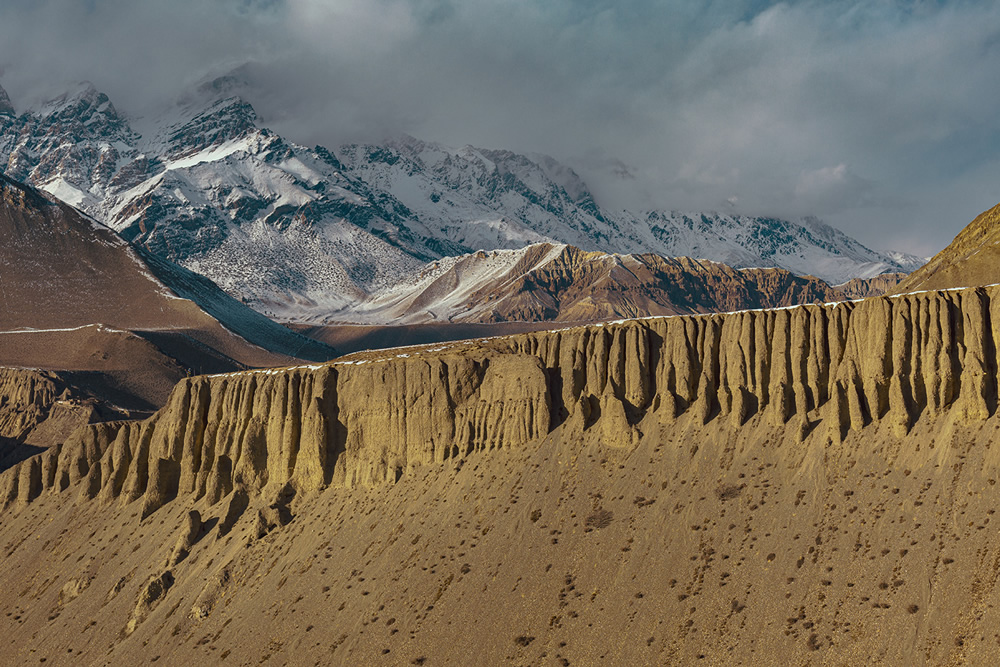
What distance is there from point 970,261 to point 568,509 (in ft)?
139

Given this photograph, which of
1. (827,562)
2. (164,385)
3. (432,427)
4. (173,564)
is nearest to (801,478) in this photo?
(827,562)

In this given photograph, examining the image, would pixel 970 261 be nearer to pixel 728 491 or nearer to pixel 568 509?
pixel 728 491

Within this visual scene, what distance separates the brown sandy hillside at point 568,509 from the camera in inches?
1925

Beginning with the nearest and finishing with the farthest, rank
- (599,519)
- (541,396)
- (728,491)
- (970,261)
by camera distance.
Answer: (728,491) < (599,519) < (541,396) < (970,261)

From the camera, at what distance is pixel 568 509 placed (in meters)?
61.0

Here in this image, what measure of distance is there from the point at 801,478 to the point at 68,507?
186ft

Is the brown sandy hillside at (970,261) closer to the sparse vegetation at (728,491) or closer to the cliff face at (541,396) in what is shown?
the cliff face at (541,396)

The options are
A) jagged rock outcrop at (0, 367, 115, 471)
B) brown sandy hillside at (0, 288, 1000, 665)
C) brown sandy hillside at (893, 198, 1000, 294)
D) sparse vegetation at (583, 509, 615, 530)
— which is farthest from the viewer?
jagged rock outcrop at (0, 367, 115, 471)

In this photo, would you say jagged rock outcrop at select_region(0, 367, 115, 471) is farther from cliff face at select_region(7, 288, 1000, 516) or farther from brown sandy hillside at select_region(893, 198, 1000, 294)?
brown sandy hillside at select_region(893, 198, 1000, 294)

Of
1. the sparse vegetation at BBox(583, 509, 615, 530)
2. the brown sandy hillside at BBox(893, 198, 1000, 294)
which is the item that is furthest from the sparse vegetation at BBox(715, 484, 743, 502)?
the brown sandy hillside at BBox(893, 198, 1000, 294)

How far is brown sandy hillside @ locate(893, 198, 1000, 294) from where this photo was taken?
80438 mm

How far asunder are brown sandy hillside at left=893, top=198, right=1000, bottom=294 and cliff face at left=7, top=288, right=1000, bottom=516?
673 inches

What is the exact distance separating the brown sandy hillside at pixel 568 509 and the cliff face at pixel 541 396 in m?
0.16

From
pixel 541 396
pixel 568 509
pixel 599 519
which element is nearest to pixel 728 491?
pixel 599 519
